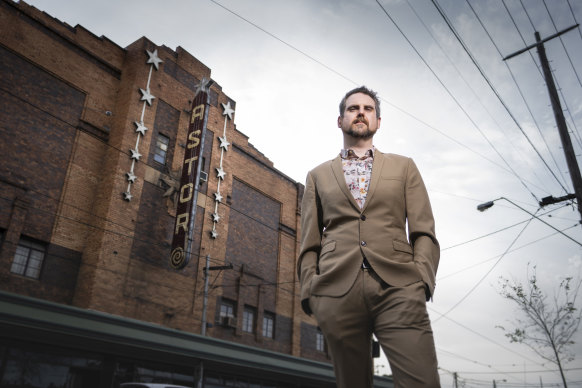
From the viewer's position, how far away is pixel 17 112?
14312 mm

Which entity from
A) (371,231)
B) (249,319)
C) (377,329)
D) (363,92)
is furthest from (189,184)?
(377,329)

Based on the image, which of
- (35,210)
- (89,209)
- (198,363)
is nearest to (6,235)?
(35,210)

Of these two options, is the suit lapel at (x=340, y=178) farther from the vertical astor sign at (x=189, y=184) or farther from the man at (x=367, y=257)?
the vertical astor sign at (x=189, y=184)

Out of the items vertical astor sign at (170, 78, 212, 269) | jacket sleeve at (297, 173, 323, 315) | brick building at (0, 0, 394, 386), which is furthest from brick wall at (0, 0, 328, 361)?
jacket sleeve at (297, 173, 323, 315)

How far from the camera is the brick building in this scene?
46.3ft

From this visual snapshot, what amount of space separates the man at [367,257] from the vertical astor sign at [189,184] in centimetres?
1426

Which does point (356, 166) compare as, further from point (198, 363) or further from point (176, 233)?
point (176, 233)

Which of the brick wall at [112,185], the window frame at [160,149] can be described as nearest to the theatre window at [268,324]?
the brick wall at [112,185]

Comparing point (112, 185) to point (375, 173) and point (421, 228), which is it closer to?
point (375, 173)

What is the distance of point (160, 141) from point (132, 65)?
3.17 metres

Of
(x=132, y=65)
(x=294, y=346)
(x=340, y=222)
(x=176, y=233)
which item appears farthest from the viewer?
(x=294, y=346)

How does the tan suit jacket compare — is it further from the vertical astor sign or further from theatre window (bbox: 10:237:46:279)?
the vertical astor sign

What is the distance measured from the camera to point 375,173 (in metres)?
2.66

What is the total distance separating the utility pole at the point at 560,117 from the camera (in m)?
11.5
